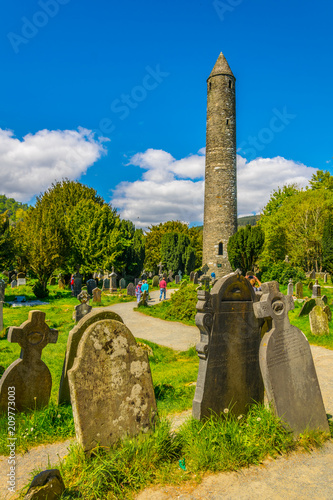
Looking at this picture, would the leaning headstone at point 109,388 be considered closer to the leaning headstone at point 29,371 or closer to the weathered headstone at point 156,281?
the leaning headstone at point 29,371

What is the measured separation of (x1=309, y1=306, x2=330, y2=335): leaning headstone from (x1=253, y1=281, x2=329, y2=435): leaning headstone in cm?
570

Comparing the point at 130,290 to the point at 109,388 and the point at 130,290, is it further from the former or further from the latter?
the point at 109,388

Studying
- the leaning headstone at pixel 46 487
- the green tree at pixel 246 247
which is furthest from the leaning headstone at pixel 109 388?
the green tree at pixel 246 247

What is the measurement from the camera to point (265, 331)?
165 inches

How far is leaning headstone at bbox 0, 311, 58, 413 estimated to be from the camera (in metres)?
4.34

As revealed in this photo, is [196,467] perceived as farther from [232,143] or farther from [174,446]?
[232,143]

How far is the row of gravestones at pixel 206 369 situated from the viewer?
3293 millimetres

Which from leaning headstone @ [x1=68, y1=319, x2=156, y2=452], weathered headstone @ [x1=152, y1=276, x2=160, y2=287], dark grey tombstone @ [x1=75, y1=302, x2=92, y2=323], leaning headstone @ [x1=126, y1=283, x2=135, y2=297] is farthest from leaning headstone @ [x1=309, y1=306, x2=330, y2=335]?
weathered headstone @ [x1=152, y1=276, x2=160, y2=287]

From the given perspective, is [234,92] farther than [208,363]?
Yes

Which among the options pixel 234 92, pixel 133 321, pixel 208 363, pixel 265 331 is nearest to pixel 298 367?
pixel 265 331

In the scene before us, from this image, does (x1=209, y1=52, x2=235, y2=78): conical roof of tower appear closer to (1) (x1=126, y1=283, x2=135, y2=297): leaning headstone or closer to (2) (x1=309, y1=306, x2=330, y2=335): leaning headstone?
(1) (x1=126, y1=283, x2=135, y2=297): leaning headstone

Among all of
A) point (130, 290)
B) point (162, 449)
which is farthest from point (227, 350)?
point (130, 290)

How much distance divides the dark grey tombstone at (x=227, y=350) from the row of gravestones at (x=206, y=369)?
0.01m

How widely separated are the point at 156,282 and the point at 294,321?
60.8 feet
